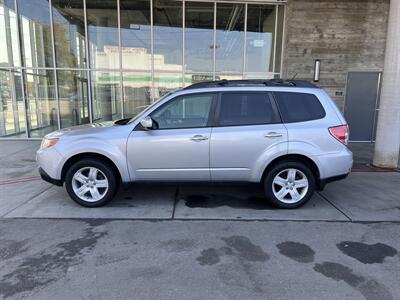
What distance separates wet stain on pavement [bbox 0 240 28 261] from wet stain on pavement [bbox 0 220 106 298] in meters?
0.21

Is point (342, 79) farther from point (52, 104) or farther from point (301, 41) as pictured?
point (52, 104)

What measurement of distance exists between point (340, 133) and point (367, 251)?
71.0 inches

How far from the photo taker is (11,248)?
3746 mm

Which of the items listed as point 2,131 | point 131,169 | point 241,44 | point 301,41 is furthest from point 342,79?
point 2,131

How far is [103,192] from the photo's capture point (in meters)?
5.01

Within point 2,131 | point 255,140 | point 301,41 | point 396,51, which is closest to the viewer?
point 255,140

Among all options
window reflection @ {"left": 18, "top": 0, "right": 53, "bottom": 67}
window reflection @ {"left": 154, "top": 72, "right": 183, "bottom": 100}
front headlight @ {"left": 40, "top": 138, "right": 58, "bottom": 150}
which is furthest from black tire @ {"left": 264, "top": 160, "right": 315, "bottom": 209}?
window reflection @ {"left": 18, "top": 0, "right": 53, "bottom": 67}

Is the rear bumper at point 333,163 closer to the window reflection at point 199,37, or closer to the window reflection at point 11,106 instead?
the window reflection at point 199,37

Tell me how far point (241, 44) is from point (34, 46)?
7481 millimetres

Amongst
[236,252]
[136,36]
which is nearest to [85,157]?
[236,252]

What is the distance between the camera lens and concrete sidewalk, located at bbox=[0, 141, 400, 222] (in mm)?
4770

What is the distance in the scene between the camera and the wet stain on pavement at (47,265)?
9.87ft

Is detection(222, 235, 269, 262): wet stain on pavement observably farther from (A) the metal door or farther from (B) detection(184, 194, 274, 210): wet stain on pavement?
(A) the metal door

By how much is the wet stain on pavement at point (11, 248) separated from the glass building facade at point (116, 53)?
873 cm
